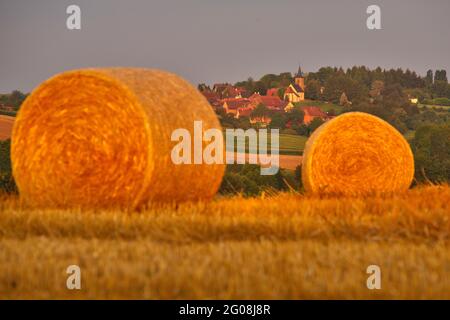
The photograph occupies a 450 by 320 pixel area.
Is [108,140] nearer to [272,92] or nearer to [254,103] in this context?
[254,103]

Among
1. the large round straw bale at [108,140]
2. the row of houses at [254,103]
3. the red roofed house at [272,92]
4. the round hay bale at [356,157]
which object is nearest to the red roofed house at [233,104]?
the row of houses at [254,103]

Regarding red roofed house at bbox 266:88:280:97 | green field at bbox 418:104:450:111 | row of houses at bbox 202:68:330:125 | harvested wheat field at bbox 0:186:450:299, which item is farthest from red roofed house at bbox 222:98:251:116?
harvested wheat field at bbox 0:186:450:299

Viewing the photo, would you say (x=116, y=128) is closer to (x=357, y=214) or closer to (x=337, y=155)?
(x=357, y=214)

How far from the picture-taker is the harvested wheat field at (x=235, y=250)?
6.04 meters

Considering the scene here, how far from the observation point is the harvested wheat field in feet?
19.8

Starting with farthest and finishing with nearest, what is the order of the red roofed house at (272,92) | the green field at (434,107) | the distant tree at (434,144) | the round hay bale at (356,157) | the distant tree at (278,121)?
the red roofed house at (272,92) → the green field at (434,107) → the distant tree at (278,121) → the distant tree at (434,144) → the round hay bale at (356,157)

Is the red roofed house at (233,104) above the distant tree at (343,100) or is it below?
above

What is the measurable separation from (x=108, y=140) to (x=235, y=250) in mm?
4562

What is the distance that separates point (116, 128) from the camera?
36.7 feet

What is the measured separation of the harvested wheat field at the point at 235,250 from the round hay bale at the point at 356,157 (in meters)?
4.76

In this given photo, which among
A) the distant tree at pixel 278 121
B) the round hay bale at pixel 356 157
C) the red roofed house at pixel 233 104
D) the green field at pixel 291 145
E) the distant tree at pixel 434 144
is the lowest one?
the distant tree at pixel 434 144

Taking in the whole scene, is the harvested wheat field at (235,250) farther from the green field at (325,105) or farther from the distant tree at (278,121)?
the green field at (325,105)

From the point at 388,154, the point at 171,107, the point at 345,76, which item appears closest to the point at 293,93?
the point at 345,76

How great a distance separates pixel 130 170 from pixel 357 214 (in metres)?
3.39
